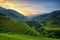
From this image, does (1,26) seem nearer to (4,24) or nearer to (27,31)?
(4,24)

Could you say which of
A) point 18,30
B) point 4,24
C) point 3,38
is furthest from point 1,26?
point 3,38

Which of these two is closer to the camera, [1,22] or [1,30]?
[1,30]

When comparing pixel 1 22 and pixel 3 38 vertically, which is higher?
pixel 1 22

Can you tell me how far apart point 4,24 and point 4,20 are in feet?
33.8

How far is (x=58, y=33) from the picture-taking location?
133m

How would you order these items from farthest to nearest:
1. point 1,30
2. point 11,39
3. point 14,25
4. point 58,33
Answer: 1. point 58,33
2. point 14,25
3. point 1,30
4. point 11,39

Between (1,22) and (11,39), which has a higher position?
(1,22)

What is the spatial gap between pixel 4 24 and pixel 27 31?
19.1 metres

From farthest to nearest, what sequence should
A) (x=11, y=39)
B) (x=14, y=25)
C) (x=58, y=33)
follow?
(x=58, y=33) < (x=14, y=25) < (x=11, y=39)

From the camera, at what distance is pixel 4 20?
417 ft

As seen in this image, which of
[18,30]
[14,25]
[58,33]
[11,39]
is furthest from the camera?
[58,33]

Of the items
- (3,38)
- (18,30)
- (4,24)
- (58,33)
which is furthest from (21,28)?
(3,38)

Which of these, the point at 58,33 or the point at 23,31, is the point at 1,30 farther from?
the point at 58,33

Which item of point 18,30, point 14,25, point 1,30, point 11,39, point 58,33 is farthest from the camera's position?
point 58,33
